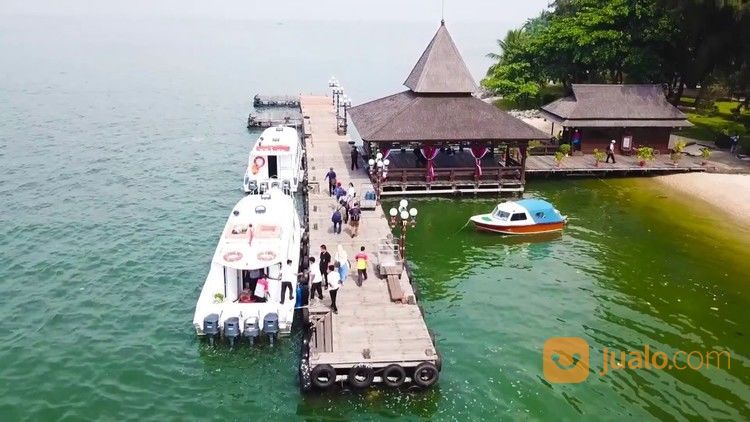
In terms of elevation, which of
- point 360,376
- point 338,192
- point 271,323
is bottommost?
point 360,376

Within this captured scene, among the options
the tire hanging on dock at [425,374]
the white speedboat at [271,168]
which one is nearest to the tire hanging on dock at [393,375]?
the tire hanging on dock at [425,374]

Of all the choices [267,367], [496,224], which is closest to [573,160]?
[496,224]

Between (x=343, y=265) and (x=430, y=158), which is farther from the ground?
(x=430, y=158)

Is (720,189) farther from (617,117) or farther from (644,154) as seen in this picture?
(617,117)

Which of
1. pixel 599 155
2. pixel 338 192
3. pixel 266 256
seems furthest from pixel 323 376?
pixel 599 155

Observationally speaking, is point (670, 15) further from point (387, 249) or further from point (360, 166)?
point (387, 249)

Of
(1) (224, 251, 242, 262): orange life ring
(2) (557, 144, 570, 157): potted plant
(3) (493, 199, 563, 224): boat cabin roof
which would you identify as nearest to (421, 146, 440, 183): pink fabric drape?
(3) (493, 199, 563, 224): boat cabin roof
